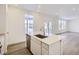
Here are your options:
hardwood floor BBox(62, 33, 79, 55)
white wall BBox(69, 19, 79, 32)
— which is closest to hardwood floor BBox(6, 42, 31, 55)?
hardwood floor BBox(62, 33, 79, 55)

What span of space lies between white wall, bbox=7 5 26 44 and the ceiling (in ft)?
0.62

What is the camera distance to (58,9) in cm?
191

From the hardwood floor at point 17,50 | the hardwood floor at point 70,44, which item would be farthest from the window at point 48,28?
the hardwood floor at point 17,50

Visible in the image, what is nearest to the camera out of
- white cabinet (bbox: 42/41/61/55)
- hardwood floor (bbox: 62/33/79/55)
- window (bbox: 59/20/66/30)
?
white cabinet (bbox: 42/41/61/55)

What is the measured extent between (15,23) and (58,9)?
0.97 metres

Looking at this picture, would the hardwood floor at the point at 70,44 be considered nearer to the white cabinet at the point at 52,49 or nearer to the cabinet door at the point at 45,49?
the white cabinet at the point at 52,49

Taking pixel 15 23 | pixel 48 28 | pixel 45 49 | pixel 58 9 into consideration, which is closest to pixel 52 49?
pixel 45 49

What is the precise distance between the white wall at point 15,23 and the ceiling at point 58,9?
19 centimetres

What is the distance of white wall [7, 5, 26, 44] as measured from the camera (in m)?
1.96

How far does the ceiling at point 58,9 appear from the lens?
182cm

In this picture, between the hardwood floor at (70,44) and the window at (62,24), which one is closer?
the hardwood floor at (70,44)

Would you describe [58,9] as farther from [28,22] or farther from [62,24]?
[28,22]

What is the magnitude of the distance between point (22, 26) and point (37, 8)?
1.70ft

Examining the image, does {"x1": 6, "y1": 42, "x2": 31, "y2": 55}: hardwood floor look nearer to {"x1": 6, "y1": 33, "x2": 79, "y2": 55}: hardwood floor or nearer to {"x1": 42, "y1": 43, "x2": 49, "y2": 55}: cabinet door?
{"x1": 6, "y1": 33, "x2": 79, "y2": 55}: hardwood floor
